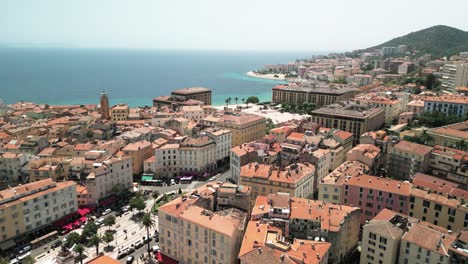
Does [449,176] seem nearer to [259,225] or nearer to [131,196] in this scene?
[259,225]

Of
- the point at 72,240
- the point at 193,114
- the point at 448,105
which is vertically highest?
the point at 448,105

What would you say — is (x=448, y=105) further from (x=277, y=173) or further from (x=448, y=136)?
(x=277, y=173)

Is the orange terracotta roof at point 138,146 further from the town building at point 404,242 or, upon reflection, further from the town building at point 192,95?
the town building at point 192,95

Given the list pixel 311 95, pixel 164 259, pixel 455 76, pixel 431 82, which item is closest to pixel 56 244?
pixel 164 259

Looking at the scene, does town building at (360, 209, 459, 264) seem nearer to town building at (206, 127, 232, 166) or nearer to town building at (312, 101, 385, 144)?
town building at (206, 127, 232, 166)

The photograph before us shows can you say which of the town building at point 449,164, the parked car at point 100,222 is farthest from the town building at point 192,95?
the town building at point 449,164

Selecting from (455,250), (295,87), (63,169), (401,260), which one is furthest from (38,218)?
(295,87)
